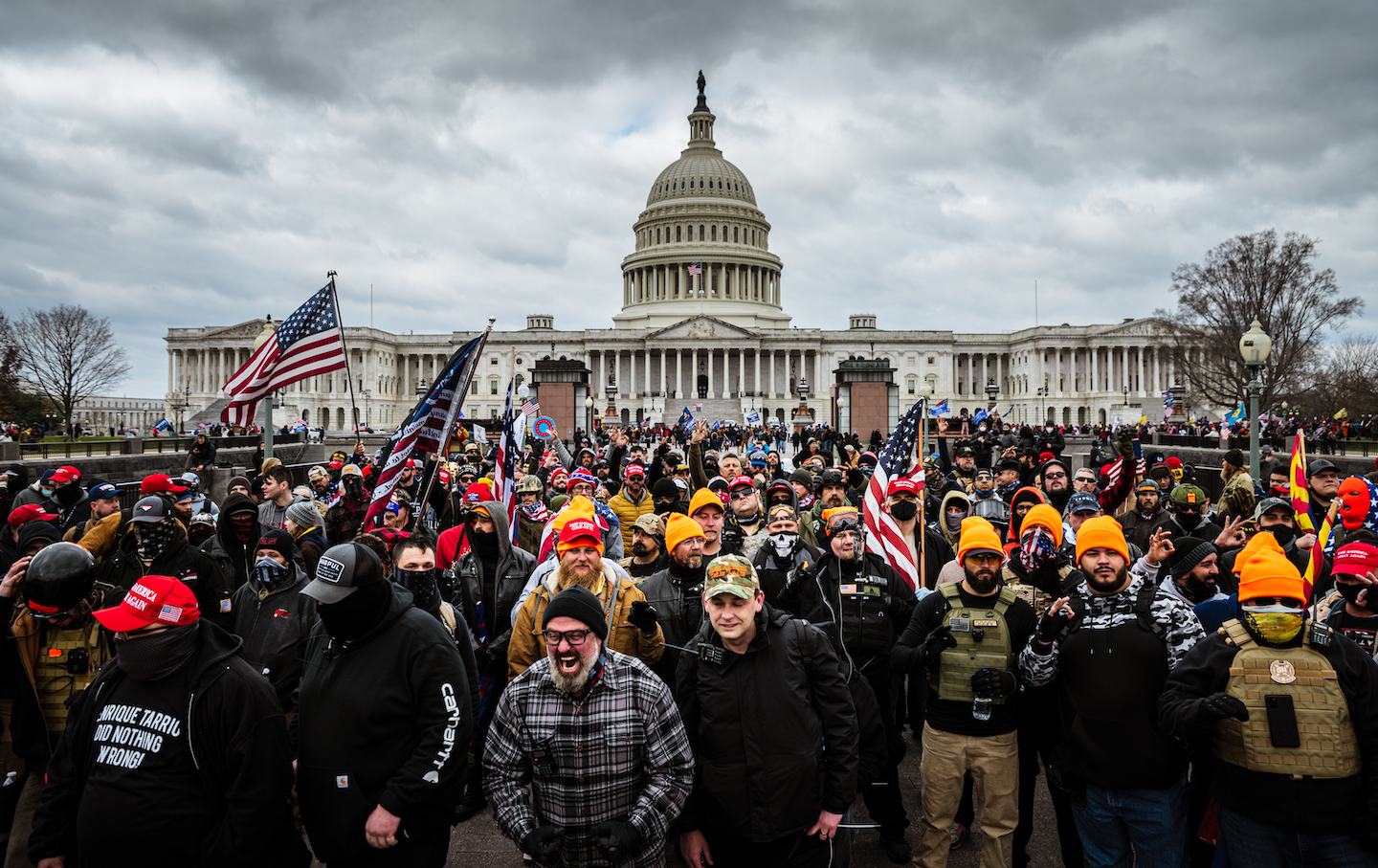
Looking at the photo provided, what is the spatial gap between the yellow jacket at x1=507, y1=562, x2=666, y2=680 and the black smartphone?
2.99m

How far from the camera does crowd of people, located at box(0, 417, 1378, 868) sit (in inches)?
140

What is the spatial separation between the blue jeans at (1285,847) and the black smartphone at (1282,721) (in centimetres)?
43

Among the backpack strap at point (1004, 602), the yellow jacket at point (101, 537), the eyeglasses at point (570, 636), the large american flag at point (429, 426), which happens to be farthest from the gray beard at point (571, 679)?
the large american flag at point (429, 426)

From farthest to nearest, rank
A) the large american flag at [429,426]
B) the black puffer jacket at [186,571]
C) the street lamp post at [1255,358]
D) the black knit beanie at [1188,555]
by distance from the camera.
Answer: the street lamp post at [1255,358]
the large american flag at [429,426]
the black puffer jacket at [186,571]
the black knit beanie at [1188,555]

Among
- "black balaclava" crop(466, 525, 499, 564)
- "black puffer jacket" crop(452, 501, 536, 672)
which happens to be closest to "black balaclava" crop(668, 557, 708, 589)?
"black puffer jacket" crop(452, 501, 536, 672)

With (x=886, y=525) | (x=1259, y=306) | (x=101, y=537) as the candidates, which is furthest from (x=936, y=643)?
(x=1259, y=306)

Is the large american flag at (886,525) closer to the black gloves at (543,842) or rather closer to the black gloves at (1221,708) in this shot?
the black gloves at (1221,708)

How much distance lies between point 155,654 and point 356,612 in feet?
2.63

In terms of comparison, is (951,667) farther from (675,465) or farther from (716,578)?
(675,465)

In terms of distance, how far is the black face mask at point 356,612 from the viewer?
3.71m

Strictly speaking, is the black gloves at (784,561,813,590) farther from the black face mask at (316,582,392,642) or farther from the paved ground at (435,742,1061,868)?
the black face mask at (316,582,392,642)

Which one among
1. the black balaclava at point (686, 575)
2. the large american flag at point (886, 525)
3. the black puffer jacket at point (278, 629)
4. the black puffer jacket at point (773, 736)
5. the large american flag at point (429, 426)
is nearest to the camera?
the black puffer jacket at point (773, 736)

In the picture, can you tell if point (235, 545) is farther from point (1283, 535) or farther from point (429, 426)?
point (1283, 535)

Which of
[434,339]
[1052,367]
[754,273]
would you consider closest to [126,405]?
[434,339]
